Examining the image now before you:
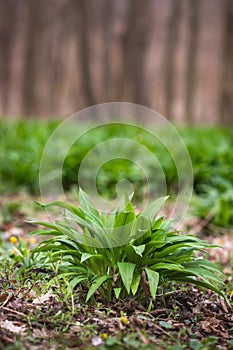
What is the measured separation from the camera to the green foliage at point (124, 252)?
2.34 m

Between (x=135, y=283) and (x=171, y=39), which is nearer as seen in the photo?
(x=135, y=283)

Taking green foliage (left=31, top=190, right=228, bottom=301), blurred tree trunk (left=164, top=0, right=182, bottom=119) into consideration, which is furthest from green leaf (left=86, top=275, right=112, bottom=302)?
blurred tree trunk (left=164, top=0, right=182, bottom=119)

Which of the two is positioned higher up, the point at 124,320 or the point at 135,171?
the point at 135,171

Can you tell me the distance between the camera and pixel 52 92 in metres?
8.89

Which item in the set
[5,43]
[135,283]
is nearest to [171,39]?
[5,43]

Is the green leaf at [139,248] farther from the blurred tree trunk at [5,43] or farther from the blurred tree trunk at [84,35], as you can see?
the blurred tree trunk at [5,43]

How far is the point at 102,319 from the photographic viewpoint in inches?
88.0

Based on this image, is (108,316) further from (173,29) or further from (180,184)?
(173,29)

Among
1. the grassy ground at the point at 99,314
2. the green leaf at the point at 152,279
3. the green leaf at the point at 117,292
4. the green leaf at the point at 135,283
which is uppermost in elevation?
the green leaf at the point at 152,279

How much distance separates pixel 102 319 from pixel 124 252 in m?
0.32

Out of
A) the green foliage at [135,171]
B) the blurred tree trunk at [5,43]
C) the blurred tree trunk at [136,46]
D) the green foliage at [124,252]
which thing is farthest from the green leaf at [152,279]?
the blurred tree trunk at [5,43]

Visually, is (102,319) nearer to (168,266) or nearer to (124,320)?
(124,320)

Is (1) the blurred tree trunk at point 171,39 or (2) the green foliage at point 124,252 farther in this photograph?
(1) the blurred tree trunk at point 171,39

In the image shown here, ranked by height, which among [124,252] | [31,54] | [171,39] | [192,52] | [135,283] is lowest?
[135,283]
